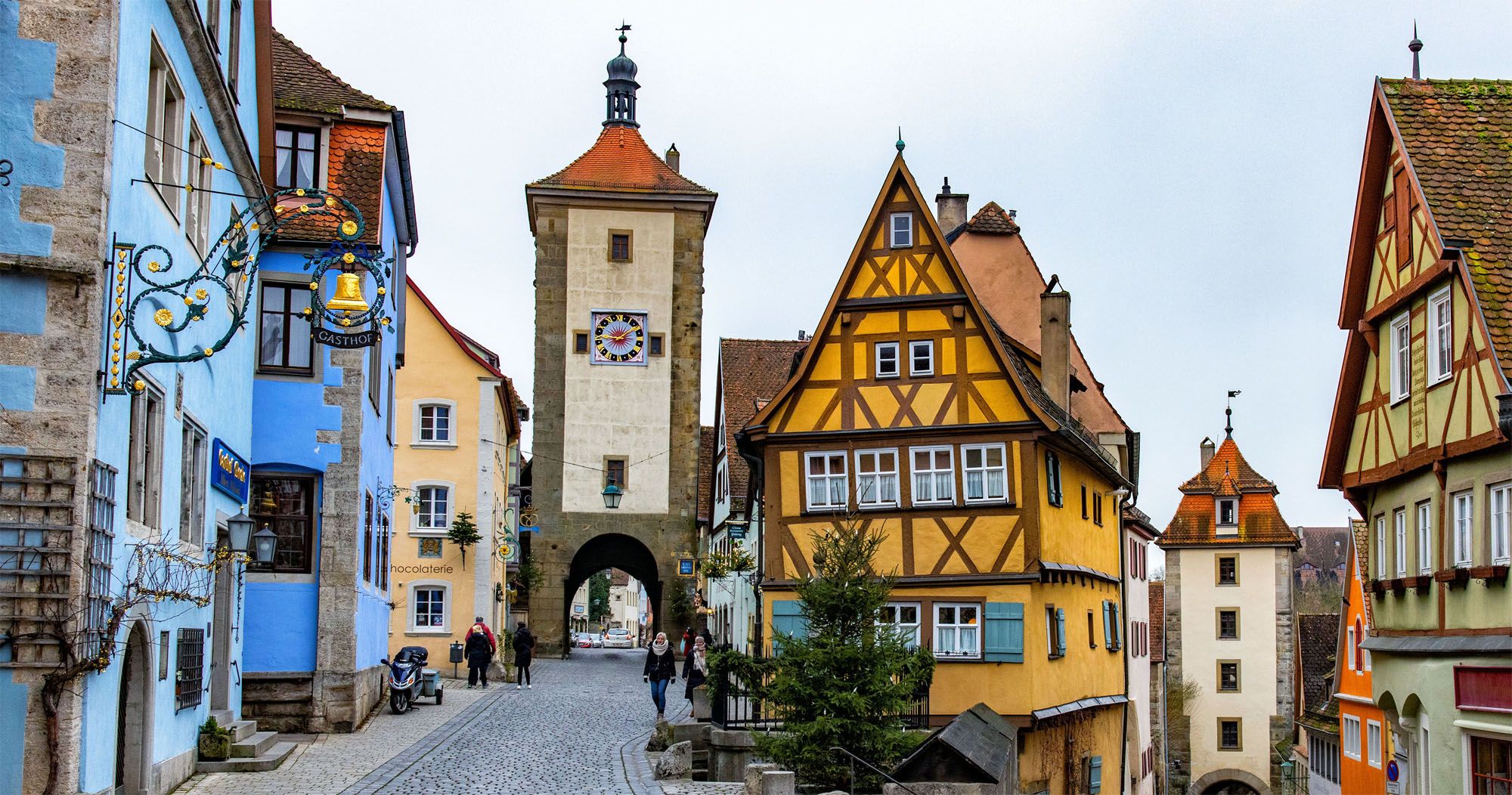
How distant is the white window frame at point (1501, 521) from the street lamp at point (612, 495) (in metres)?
32.5

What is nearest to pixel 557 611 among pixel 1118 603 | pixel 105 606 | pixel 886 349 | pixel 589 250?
pixel 589 250

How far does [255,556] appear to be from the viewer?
1844 cm

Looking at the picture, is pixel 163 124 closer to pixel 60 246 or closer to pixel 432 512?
pixel 60 246

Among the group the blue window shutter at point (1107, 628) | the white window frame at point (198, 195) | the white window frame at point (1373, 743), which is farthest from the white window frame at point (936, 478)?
the white window frame at point (198, 195)

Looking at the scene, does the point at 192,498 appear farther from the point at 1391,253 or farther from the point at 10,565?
the point at 1391,253

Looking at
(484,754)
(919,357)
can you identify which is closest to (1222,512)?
(919,357)

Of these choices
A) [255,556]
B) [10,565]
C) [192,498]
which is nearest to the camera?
[10,565]

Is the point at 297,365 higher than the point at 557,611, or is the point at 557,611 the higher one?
the point at 297,365

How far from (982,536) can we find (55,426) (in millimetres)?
17491

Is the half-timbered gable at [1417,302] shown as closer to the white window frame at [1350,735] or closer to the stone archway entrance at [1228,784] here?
the white window frame at [1350,735]

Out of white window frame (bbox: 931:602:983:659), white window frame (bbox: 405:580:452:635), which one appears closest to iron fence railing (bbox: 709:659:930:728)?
white window frame (bbox: 931:602:983:659)

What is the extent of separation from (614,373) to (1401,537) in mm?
34212

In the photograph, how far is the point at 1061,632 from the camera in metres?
28.4

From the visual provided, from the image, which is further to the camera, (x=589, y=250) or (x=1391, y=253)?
(x=589, y=250)
